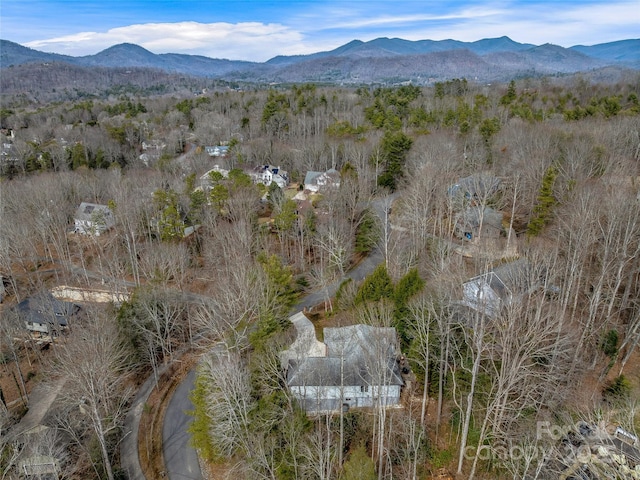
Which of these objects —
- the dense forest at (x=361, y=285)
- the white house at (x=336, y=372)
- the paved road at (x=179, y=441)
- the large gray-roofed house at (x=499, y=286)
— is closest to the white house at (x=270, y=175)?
the dense forest at (x=361, y=285)

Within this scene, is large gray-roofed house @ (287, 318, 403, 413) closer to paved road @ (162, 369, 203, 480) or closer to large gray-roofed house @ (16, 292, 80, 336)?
paved road @ (162, 369, 203, 480)

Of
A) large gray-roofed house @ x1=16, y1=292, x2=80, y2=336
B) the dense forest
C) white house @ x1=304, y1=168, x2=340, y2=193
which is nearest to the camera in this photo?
the dense forest

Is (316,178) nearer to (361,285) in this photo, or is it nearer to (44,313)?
(361,285)

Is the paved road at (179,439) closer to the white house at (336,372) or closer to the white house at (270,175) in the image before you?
the white house at (336,372)

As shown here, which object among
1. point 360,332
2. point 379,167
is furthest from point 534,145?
point 360,332

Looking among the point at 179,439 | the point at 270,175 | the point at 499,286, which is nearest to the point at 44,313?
the point at 179,439

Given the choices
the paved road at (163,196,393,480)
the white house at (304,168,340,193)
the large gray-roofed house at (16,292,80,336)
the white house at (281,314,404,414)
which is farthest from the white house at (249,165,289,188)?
the white house at (281,314,404,414)

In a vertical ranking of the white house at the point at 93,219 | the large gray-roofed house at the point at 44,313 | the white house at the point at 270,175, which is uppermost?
the white house at the point at 270,175
